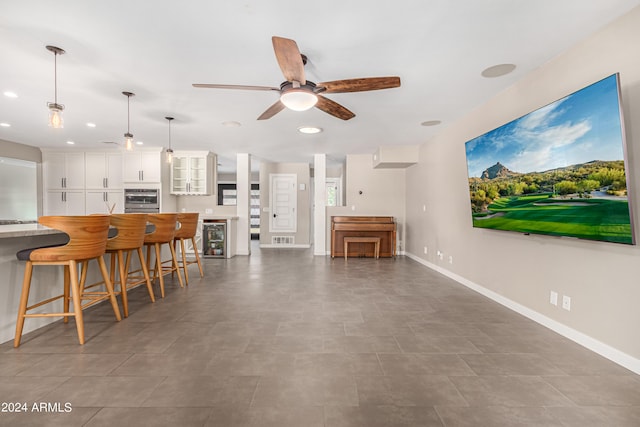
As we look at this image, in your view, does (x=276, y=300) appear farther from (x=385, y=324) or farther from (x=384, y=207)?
(x=384, y=207)

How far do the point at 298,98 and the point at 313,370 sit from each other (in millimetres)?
2150

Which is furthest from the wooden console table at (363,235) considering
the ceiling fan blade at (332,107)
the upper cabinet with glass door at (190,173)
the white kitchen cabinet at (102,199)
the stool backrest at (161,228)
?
the white kitchen cabinet at (102,199)

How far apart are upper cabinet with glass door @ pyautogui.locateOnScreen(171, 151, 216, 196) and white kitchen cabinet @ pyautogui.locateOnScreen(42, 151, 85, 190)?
6.24 feet

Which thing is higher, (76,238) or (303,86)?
(303,86)

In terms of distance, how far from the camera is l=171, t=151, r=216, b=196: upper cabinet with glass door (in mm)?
6551

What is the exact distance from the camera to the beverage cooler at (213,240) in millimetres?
6312

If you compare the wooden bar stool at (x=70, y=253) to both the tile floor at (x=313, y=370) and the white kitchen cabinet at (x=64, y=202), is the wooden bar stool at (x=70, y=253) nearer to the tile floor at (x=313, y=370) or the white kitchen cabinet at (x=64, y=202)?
the tile floor at (x=313, y=370)

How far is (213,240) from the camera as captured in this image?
6336mm

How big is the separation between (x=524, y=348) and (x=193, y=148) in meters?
6.56

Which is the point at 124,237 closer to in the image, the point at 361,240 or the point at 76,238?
the point at 76,238

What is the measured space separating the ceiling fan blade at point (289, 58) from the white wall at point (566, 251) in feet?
7.41

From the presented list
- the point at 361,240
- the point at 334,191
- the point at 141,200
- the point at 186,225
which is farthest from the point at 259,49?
the point at 334,191

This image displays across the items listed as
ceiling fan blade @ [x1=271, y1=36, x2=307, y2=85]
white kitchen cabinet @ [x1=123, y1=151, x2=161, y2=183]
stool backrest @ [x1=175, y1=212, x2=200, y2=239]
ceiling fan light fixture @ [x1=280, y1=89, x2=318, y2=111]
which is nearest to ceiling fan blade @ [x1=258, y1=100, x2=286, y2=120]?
ceiling fan light fixture @ [x1=280, y1=89, x2=318, y2=111]

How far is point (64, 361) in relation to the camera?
6.29 ft
